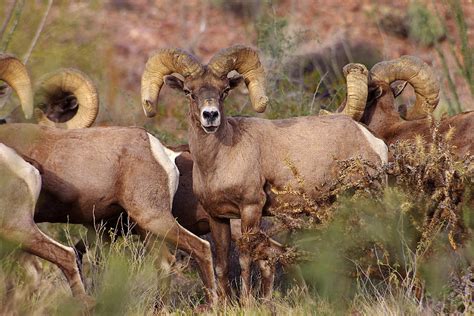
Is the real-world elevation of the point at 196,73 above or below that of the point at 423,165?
above

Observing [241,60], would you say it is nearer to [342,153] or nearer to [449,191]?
[342,153]

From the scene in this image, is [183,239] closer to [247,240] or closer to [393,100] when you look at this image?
[247,240]

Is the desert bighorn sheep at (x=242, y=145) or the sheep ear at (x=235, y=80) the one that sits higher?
the sheep ear at (x=235, y=80)

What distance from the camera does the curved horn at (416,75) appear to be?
36.7ft

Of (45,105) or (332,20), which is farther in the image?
(332,20)

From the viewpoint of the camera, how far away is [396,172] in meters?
7.52

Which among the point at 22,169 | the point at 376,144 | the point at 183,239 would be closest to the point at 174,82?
the point at 183,239

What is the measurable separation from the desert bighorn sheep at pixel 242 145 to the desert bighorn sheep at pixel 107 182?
331 millimetres

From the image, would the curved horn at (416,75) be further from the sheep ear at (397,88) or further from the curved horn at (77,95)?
the curved horn at (77,95)

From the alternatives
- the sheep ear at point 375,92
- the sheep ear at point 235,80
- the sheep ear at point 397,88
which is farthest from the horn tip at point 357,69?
the sheep ear at point 235,80

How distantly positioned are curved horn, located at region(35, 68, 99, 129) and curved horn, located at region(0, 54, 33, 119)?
3.82 ft

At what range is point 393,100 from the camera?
11523 mm

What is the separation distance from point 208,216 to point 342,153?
4.70 ft

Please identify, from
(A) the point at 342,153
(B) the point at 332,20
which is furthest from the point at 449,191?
(B) the point at 332,20
